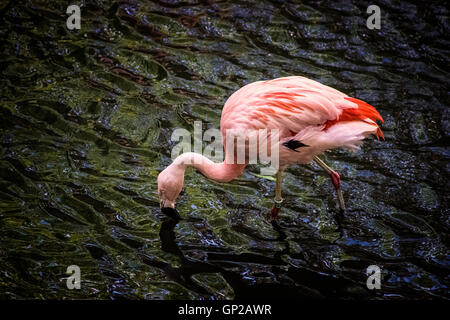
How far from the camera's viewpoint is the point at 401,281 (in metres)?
3.79

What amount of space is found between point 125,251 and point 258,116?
1466 mm

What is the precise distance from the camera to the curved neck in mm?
4171

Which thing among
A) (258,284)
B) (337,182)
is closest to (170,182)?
(258,284)

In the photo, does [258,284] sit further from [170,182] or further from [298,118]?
[298,118]

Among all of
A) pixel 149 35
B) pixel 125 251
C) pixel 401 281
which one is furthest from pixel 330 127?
pixel 149 35

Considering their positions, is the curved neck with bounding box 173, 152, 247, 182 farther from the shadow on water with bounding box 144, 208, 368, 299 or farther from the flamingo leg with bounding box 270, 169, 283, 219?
the shadow on water with bounding box 144, 208, 368, 299

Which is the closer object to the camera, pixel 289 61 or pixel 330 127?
pixel 330 127

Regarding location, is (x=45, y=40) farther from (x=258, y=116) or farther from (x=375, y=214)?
(x=375, y=214)

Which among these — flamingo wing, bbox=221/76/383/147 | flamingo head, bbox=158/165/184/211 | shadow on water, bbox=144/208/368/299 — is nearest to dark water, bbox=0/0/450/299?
shadow on water, bbox=144/208/368/299

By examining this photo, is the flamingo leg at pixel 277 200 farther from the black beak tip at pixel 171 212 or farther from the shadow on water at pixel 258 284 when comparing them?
the black beak tip at pixel 171 212

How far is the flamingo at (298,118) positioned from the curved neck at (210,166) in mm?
12

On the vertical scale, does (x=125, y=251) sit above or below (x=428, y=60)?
below

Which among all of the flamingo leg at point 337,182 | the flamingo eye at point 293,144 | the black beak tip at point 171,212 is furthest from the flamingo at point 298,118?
the flamingo leg at point 337,182

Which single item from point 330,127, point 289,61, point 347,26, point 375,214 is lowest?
point 375,214
